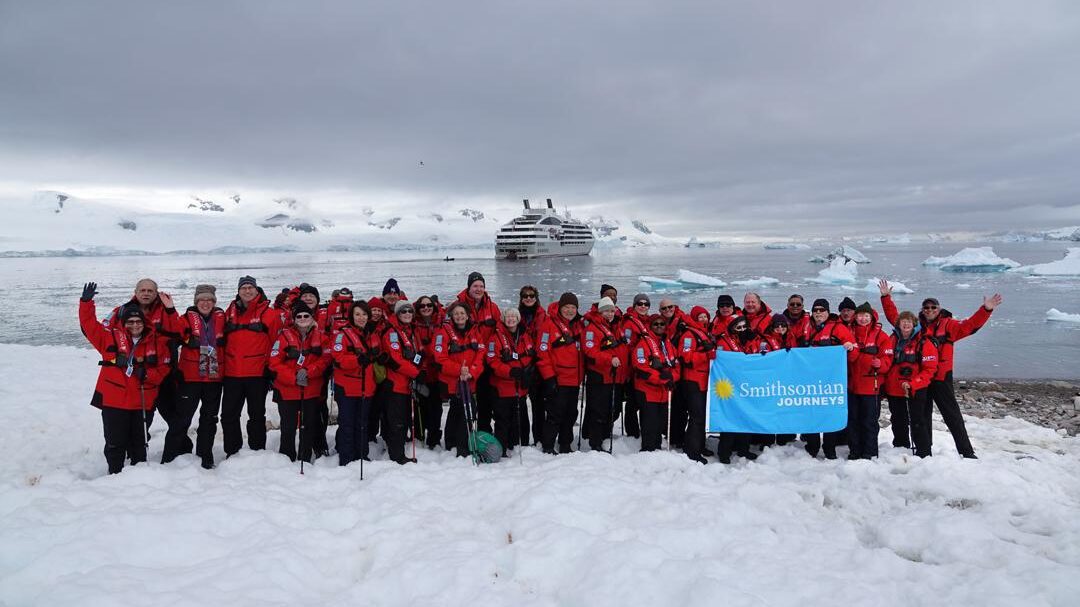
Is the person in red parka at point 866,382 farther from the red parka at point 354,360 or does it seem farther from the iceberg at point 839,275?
the iceberg at point 839,275

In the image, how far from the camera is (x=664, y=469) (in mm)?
5512

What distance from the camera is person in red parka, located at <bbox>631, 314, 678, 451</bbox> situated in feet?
19.2

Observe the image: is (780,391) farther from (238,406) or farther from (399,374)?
(238,406)

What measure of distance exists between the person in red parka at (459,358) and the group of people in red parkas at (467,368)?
0.02 metres

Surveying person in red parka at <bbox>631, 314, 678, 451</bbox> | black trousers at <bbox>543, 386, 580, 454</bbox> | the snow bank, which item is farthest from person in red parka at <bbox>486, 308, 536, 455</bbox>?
the snow bank

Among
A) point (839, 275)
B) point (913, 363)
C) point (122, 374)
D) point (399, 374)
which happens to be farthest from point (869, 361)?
point (839, 275)

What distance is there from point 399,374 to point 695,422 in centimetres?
319

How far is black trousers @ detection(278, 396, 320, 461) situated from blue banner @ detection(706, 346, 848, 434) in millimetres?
4325

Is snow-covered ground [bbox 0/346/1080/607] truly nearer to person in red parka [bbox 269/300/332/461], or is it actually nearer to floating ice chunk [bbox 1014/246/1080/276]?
person in red parka [bbox 269/300/332/461]

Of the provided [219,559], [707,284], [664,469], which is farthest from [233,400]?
[707,284]

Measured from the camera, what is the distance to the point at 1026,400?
1098cm

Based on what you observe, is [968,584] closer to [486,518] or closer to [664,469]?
[664,469]

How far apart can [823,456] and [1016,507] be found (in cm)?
200

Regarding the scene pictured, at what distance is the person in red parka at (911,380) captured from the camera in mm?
5766
